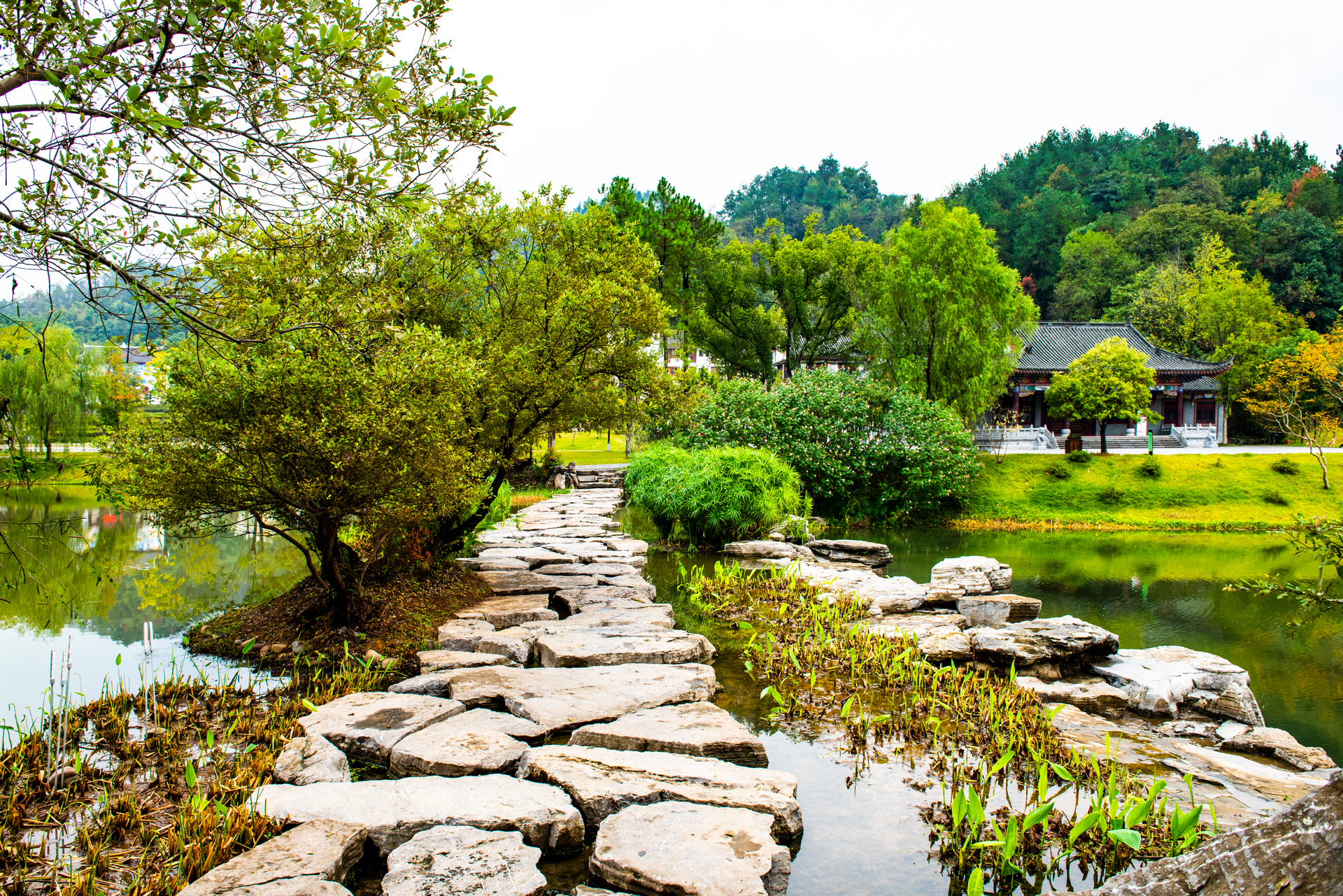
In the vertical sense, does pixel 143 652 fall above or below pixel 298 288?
below

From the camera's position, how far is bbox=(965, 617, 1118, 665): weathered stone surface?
586 centimetres

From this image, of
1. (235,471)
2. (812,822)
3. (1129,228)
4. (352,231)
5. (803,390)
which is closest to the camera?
(812,822)

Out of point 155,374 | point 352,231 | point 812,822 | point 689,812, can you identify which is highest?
point 352,231

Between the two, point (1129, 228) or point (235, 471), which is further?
point (1129, 228)

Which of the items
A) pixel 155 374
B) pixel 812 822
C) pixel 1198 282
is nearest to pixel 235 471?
pixel 155 374

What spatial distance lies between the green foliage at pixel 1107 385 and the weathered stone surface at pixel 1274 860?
25.9 m

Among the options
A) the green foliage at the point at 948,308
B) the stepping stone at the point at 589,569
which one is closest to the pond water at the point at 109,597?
the stepping stone at the point at 589,569

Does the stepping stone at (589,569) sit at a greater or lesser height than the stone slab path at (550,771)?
greater

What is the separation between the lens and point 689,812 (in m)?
3.34

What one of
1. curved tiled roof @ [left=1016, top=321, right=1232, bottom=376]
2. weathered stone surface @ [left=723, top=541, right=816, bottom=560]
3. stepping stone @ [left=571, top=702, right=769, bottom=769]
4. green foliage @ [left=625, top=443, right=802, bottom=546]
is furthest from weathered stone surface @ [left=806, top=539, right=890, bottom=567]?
curved tiled roof @ [left=1016, top=321, right=1232, bottom=376]

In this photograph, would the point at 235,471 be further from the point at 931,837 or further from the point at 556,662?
the point at 931,837

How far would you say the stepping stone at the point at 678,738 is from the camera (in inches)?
161

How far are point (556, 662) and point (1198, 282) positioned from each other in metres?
46.2

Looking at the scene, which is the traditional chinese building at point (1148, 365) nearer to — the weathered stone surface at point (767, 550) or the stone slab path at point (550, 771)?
the weathered stone surface at point (767, 550)
